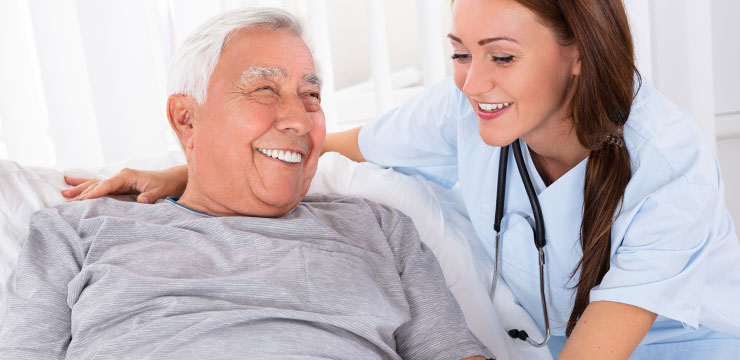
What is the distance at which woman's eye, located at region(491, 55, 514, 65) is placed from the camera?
131 cm

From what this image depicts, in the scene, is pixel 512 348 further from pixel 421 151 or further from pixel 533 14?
pixel 533 14

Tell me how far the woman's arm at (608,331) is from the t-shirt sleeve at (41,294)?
2.88 ft

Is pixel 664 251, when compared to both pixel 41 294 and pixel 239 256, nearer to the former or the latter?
pixel 239 256

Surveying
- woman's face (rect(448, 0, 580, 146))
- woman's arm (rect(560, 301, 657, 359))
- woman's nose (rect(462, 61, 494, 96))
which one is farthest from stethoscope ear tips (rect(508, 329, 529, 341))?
woman's nose (rect(462, 61, 494, 96))

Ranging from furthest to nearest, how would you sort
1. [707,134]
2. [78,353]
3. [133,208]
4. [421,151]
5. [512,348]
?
1. [707,134]
2. [421,151]
3. [512,348]
4. [133,208]
5. [78,353]

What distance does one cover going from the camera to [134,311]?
1.18 metres

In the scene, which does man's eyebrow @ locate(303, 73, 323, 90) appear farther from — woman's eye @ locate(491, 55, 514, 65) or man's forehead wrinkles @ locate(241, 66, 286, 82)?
woman's eye @ locate(491, 55, 514, 65)

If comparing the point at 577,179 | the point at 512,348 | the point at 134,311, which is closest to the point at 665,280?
the point at 577,179

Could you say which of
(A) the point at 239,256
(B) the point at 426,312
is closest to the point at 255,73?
(A) the point at 239,256

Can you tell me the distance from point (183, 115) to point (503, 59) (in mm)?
652

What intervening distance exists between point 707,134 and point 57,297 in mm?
1971

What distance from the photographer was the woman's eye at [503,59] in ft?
4.30

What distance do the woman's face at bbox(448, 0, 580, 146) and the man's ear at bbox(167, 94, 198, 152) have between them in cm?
55

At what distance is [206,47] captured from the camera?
4.65ft
